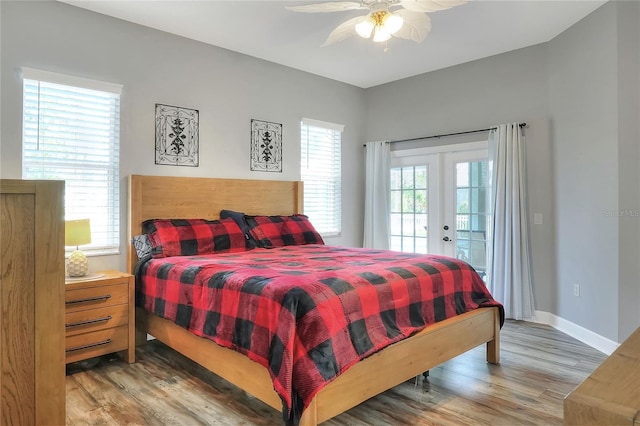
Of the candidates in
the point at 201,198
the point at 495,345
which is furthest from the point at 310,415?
the point at 201,198

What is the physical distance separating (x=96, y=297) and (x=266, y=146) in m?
2.31

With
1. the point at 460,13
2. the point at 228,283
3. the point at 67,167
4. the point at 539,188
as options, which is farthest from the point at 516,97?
the point at 67,167

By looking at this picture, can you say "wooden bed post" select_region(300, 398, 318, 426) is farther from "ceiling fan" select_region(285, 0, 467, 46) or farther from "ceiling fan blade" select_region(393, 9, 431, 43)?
"ceiling fan blade" select_region(393, 9, 431, 43)

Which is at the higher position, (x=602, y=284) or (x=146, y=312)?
(x=602, y=284)

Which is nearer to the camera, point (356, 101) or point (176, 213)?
point (176, 213)

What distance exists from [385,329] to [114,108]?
2820 millimetres

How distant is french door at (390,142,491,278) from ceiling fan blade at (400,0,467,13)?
7.36 feet

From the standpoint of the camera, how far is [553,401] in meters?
2.40

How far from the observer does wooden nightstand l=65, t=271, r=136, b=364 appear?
2.79m

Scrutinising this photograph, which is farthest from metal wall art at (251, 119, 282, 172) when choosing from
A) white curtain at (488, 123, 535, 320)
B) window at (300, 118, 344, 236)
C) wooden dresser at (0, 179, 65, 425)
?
wooden dresser at (0, 179, 65, 425)

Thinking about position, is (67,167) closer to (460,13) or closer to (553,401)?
(460,13)

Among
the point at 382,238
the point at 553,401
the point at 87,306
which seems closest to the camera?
the point at 553,401

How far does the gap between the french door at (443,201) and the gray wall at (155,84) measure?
93 cm

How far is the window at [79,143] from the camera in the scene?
3.04m
